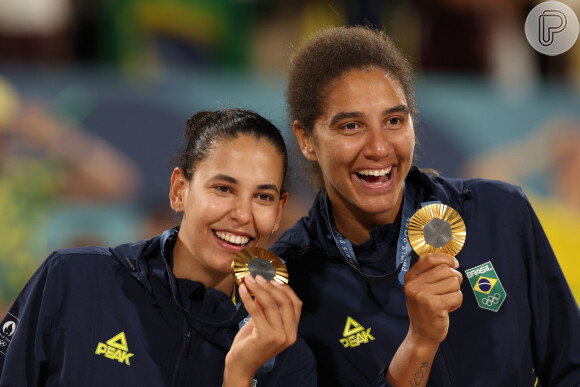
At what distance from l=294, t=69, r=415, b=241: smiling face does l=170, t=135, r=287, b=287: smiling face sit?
227 millimetres

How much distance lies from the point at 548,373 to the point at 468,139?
314 centimetres

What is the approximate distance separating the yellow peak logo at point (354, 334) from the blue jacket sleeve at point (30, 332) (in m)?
1.04

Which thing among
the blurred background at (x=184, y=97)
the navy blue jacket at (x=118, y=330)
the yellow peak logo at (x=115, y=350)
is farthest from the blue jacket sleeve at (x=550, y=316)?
the blurred background at (x=184, y=97)

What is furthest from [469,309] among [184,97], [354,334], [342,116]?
[184,97]

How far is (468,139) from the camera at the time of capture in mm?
6098

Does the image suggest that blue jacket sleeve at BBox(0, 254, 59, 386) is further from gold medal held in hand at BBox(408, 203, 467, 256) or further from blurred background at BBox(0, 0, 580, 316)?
blurred background at BBox(0, 0, 580, 316)

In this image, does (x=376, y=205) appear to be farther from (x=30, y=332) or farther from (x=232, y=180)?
(x=30, y=332)

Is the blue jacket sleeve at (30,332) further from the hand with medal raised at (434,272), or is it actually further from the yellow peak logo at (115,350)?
the hand with medal raised at (434,272)

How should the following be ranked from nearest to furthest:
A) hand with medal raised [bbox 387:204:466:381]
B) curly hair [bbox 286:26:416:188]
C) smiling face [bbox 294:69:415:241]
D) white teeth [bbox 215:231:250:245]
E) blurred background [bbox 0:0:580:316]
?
hand with medal raised [bbox 387:204:466:381] < white teeth [bbox 215:231:250:245] < smiling face [bbox 294:69:415:241] < curly hair [bbox 286:26:416:188] < blurred background [bbox 0:0:580:316]

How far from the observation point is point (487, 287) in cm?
313

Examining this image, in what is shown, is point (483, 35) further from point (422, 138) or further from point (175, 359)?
point (175, 359)

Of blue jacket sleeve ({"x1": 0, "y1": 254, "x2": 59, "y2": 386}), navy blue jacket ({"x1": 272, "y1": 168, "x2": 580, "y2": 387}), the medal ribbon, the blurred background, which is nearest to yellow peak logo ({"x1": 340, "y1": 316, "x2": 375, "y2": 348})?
navy blue jacket ({"x1": 272, "y1": 168, "x2": 580, "y2": 387})

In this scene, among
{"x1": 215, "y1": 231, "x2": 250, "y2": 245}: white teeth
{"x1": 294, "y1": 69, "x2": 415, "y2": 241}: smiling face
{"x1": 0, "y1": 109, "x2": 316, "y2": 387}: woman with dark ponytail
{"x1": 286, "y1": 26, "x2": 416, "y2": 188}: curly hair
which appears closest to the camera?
{"x1": 0, "y1": 109, "x2": 316, "y2": 387}: woman with dark ponytail

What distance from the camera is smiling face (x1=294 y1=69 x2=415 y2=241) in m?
3.13
